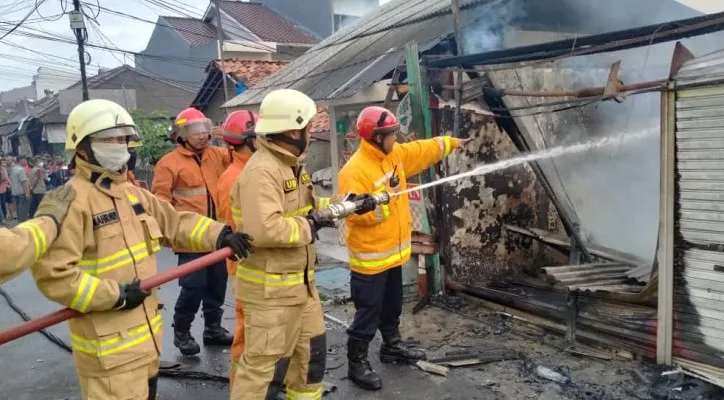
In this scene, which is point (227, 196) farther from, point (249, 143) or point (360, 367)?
point (360, 367)

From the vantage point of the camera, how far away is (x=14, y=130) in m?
31.0

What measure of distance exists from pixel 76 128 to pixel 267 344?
4.86ft

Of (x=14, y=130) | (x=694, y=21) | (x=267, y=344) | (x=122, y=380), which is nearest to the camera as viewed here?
(x=122, y=380)

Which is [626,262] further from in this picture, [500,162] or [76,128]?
[76,128]

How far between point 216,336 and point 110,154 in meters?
2.90

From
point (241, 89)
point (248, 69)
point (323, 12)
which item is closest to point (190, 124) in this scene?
point (241, 89)

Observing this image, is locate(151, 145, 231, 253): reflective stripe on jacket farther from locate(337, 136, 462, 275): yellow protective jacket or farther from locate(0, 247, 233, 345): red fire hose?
locate(0, 247, 233, 345): red fire hose

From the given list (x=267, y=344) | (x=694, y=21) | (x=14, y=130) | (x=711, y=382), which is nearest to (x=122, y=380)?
(x=267, y=344)

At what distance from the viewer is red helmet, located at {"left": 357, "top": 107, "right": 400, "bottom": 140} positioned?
4246 mm

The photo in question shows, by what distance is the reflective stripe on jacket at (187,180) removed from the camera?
490cm

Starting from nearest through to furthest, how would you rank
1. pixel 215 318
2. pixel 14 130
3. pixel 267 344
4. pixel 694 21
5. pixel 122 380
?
pixel 122 380
pixel 267 344
pixel 694 21
pixel 215 318
pixel 14 130

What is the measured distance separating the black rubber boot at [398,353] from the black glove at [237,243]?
198 cm

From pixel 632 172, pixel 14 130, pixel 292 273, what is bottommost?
pixel 292 273

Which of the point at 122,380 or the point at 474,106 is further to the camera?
the point at 474,106
